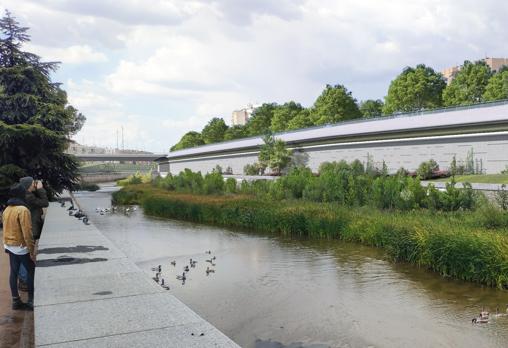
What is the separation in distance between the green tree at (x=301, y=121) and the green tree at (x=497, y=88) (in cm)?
2143

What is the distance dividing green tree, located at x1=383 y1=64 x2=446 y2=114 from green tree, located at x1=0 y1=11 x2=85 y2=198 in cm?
4107

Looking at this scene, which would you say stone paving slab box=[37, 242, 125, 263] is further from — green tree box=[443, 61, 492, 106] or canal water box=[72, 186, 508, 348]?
green tree box=[443, 61, 492, 106]

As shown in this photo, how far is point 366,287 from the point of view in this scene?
12.5 meters

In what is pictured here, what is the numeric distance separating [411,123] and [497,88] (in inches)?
705

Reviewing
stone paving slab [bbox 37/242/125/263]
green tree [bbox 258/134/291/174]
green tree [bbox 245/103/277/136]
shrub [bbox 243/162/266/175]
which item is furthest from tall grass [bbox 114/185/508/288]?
green tree [bbox 245/103/277/136]

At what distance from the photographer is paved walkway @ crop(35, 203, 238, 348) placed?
473 centimetres

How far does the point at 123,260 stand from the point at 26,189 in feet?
6.35

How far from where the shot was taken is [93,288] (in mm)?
6641

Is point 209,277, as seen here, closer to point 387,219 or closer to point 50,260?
point 50,260

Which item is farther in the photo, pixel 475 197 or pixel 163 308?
pixel 475 197

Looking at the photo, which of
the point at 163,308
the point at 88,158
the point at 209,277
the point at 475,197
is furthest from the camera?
the point at 88,158

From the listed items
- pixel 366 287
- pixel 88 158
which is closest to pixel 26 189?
pixel 366 287

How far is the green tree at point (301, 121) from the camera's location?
6331 centimetres

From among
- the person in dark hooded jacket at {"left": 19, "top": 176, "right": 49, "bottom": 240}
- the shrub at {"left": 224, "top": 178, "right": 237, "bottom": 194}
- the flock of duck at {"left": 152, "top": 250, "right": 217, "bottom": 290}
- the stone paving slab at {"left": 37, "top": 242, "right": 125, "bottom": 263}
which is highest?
the person in dark hooded jacket at {"left": 19, "top": 176, "right": 49, "bottom": 240}
